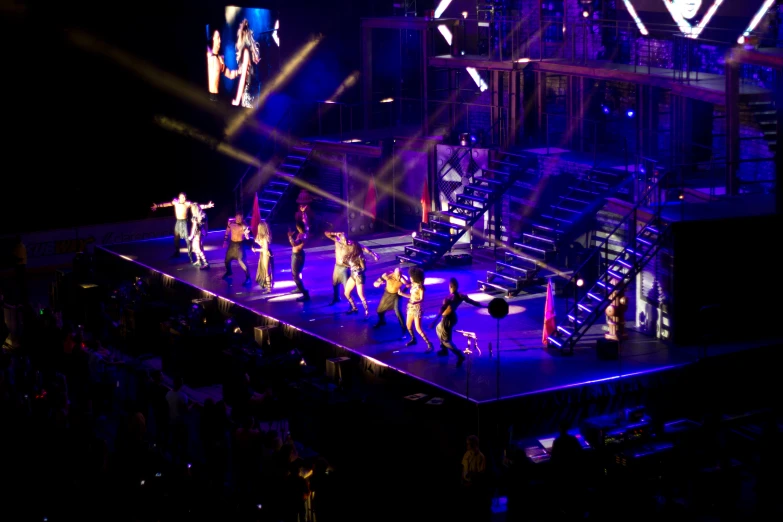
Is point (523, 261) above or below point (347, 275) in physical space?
below

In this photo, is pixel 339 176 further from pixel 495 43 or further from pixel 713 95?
pixel 713 95

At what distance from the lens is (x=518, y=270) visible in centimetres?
2112

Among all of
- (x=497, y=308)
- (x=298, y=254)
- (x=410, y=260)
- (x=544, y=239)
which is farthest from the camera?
(x=410, y=260)

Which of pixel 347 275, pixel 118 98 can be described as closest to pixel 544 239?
pixel 347 275

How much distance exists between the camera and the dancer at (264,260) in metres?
20.9

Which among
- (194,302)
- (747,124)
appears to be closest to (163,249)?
(194,302)

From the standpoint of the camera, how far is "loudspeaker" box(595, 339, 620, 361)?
16.8 m

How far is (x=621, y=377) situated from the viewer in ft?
52.4

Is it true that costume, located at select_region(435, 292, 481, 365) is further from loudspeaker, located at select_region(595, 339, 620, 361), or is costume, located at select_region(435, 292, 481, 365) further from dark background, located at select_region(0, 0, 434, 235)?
dark background, located at select_region(0, 0, 434, 235)

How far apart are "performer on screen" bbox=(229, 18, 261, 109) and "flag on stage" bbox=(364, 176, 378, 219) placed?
367 centimetres

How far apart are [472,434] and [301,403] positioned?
2.69 meters

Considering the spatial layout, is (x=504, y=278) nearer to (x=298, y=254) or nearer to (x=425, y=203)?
(x=298, y=254)

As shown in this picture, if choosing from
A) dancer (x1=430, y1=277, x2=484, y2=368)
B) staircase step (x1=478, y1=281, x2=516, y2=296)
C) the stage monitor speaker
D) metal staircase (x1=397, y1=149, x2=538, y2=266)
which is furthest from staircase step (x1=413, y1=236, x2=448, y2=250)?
dancer (x1=430, y1=277, x2=484, y2=368)

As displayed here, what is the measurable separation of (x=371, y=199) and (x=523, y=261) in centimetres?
571
